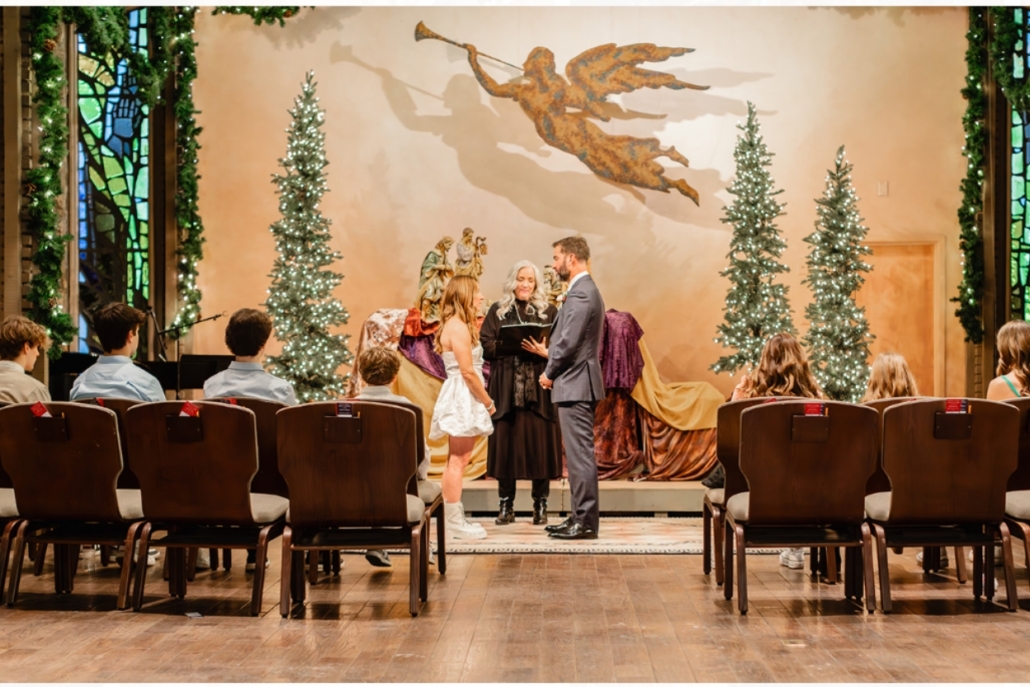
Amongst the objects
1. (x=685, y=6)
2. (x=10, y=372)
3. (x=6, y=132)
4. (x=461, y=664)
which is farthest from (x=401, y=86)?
(x=461, y=664)

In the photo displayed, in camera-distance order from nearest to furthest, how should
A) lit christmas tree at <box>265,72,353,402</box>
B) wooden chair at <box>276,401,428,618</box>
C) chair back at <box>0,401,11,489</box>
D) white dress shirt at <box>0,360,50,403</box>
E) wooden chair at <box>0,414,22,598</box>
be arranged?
1. wooden chair at <box>276,401,428,618</box>
2. wooden chair at <box>0,414,22,598</box>
3. chair back at <box>0,401,11,489</box>
4. white dress shirt at <box>0,360,50,403</box>
5. lit christmas tree at <box>265,72,353,402</box>

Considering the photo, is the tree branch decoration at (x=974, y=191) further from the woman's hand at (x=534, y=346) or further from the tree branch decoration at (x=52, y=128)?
the tree branch decoration at (x=52, y=128)

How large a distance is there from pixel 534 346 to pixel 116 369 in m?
2.61

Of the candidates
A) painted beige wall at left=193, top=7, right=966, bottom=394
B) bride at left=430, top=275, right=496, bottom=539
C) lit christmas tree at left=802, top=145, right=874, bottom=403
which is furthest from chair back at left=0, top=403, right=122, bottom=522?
painted beige wall at left=193, top=7, right=966, bottom=394

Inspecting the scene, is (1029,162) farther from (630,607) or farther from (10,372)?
(10,372)

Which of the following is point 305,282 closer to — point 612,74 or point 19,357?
point 19,357

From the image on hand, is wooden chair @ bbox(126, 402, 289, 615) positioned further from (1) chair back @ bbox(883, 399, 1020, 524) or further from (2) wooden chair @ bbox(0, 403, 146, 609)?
(1) chair back @ bbox(883, 399, 1020, 524)

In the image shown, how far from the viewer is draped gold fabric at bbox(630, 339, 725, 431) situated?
8.43m

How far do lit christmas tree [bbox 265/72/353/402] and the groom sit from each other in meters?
3.57

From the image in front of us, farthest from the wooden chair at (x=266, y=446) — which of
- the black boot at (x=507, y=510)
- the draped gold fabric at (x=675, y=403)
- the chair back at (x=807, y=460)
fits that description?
the draped gold fabric at (x=675, y=403)

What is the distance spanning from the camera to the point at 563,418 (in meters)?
6.09

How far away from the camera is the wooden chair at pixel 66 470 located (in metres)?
4.21

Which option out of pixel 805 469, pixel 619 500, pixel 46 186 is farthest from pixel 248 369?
pixel 46 186

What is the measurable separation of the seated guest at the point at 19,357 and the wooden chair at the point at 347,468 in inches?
67.6
